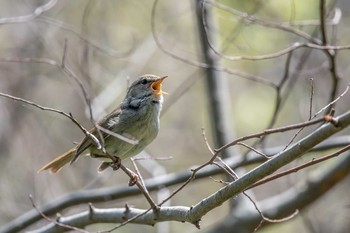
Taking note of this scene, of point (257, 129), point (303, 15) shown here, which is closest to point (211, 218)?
point (257, 129)

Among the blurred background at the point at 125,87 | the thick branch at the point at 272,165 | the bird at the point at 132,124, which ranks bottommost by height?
the thick branch at the point at 272,165

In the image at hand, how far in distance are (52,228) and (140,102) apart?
121 cm

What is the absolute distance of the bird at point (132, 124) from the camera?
17.4ft

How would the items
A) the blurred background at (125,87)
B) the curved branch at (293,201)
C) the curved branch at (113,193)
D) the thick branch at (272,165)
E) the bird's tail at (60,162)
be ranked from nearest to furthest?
the thick branch at (272,165)
the bird's tail at (60,162)
the curved branch at (113,193)
the curved branch at (293,201)
the blurred background at (125,87)

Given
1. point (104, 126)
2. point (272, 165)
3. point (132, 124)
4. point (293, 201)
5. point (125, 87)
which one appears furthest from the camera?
point (125, 87)

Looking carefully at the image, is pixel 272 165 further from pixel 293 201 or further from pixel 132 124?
pixel 293 201

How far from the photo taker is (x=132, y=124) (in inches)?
214

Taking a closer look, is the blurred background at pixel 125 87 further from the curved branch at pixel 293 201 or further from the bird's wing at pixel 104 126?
the bird's wing at pixel 104 126

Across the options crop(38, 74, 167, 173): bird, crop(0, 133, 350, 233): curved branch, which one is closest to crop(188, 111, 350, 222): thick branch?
crop(38, 74, 167, 173): bird

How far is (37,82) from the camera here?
972 centimetres

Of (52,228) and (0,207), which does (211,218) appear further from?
(52,228)

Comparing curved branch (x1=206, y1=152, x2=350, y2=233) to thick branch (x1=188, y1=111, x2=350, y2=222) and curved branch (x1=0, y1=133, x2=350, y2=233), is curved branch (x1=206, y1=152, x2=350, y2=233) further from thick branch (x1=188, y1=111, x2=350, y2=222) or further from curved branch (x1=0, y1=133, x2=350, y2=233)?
thick branch (x1=188, y1=111, x2=350, y2=222)

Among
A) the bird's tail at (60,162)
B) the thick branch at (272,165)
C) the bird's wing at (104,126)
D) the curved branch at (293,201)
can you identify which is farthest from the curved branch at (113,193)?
the thick branch at (272,165)

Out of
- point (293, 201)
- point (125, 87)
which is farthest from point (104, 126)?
point (125, 87)
